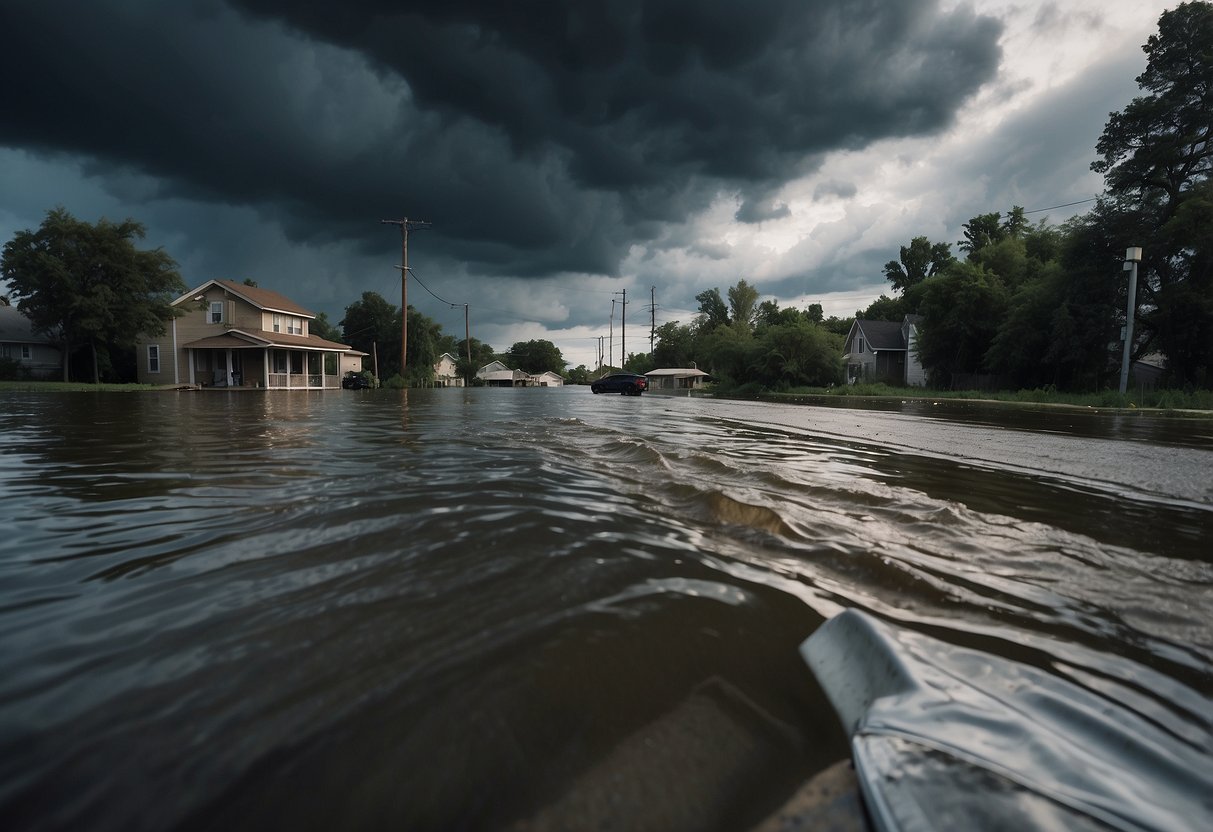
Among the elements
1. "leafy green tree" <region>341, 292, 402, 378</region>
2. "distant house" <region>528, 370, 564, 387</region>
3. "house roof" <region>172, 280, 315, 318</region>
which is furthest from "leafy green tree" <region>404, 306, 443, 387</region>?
"distant house" <region>528, 370, 564, 387</region>

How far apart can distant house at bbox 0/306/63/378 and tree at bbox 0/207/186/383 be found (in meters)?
3.48

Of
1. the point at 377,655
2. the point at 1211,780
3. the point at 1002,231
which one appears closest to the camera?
the point at 1211,780

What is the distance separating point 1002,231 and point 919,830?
74.4 meters

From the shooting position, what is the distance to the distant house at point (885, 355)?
46281 millimetres

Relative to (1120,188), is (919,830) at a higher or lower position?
lower

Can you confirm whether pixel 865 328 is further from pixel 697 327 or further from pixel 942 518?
pixel 942 518

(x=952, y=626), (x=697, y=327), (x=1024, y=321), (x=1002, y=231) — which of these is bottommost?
(x=952, y=626)

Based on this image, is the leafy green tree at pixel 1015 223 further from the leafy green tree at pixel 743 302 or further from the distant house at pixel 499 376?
the distant house at pixel 499 376

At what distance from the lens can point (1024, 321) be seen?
1073 inches

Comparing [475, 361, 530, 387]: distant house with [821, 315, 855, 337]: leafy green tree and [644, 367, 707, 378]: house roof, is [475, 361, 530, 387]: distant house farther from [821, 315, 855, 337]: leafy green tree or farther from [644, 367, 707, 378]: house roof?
[821, 315, 855, 337]: leafy green tree

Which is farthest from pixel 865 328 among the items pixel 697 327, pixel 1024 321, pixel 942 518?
pixel 942 518

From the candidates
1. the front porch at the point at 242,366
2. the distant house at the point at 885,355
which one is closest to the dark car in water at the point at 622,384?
the front porch at the point at 242,366

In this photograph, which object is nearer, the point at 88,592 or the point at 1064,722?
the point at 1064,722

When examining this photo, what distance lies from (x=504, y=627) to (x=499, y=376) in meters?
101
